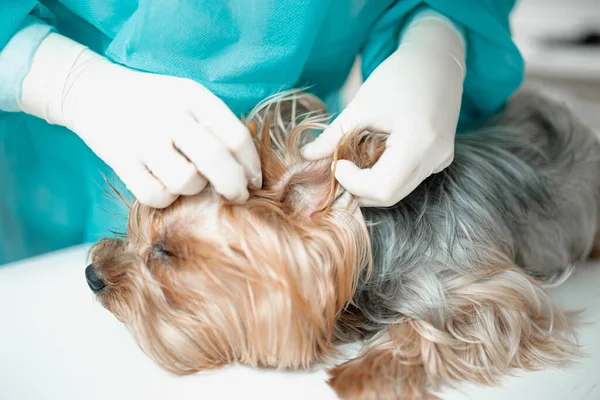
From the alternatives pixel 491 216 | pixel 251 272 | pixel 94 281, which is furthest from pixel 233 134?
pixel 491 216

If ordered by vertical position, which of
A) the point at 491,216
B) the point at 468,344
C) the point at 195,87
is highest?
the point at 195,87

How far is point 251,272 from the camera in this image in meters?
0.89

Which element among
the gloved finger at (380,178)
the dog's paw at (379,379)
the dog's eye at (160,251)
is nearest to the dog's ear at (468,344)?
the dog's paw at (379,379)

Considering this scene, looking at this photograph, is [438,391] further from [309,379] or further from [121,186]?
[121,186]

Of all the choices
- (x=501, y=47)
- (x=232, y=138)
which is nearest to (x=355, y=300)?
(x=232, y=138)

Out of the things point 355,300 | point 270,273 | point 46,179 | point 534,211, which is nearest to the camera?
point 270,273

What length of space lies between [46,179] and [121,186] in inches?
6.9

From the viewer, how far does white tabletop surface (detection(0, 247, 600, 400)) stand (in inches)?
35.1

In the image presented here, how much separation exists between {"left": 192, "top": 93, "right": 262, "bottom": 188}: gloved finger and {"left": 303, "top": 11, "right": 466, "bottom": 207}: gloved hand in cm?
9

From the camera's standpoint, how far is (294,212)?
937 mm

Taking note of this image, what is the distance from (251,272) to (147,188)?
0.63ft

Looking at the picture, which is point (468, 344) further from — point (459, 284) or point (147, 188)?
point (147, 188)

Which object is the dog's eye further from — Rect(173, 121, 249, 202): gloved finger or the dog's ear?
the dog's ear

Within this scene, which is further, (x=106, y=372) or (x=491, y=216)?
(x=491, y=216)
